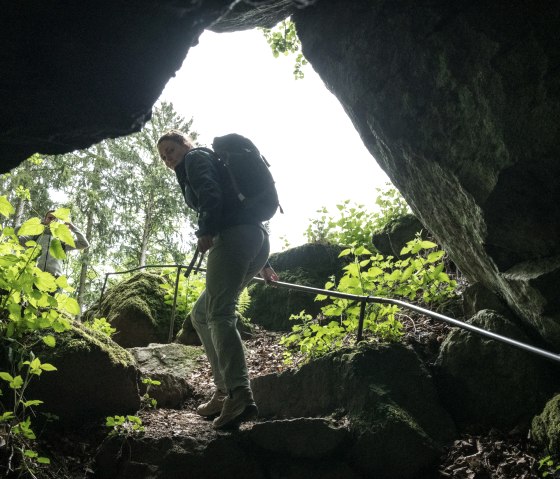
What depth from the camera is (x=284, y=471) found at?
9.95ft

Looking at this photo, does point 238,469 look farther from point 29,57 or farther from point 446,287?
point 446,287

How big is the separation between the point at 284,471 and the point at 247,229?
1806 millimetres

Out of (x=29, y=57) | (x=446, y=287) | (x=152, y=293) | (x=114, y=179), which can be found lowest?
(x=446, y=287)

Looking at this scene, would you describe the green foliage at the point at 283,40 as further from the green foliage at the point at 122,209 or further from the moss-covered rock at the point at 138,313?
the green foliage at the point at 122,209

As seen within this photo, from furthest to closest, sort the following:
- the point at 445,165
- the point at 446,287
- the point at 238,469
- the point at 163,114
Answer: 1. the point at 163,114
2. the point at 446,287
3. the point at 445,165
4. the point at 238,469

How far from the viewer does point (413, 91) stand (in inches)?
124

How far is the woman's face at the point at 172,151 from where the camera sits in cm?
371

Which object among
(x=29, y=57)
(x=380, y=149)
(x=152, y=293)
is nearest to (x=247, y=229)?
(x=380, y=149)

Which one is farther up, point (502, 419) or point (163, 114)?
point (163, 114)

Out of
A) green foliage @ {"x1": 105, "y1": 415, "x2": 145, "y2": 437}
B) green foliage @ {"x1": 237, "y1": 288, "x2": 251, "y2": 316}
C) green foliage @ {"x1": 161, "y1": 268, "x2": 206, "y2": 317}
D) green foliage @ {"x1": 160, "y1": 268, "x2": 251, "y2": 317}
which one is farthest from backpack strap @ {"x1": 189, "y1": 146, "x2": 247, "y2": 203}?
green foliage @ {"x1": 161, "y1": 268, "x2": 206, "y2": 317}

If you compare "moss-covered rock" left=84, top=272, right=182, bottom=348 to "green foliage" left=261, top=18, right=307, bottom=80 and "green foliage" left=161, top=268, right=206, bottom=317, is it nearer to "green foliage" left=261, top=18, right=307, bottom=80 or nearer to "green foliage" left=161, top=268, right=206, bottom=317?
"green foliage" left=161, top=268, right=206, bottom=317

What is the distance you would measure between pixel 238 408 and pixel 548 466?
208 centimetres

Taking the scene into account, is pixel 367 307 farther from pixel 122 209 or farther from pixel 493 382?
pixel 122 209

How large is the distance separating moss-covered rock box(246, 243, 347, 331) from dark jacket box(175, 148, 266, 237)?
14.0 feet
